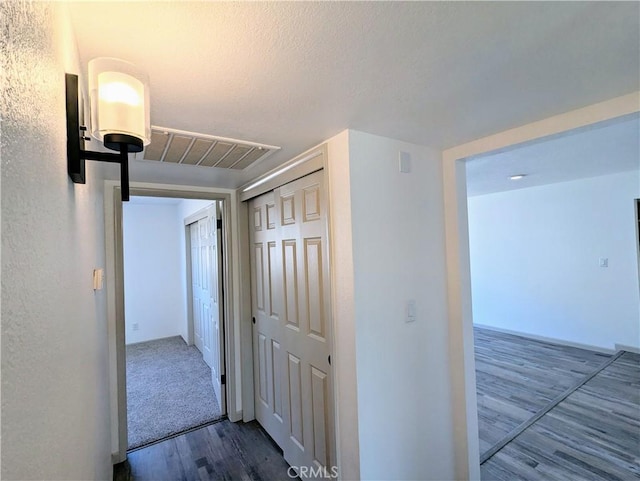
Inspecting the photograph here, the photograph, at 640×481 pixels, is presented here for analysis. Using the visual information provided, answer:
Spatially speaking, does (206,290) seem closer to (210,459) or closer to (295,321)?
(210,459)

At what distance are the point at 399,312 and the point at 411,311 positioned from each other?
0.29 ft

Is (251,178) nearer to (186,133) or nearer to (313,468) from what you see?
(186,133)

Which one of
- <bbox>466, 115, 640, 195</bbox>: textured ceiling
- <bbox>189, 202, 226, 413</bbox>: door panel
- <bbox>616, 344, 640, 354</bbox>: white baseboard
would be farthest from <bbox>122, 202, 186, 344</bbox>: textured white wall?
<bbox>616, 344, 640, 354</bbox>: white baseboard

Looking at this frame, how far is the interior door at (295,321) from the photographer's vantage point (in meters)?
1.88

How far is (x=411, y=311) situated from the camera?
5.87 feet

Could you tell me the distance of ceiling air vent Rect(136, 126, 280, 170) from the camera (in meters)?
1.55

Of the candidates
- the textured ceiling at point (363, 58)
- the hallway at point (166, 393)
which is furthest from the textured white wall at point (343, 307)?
the hallway at point (166, 393)

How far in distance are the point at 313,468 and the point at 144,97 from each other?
2.22 metres

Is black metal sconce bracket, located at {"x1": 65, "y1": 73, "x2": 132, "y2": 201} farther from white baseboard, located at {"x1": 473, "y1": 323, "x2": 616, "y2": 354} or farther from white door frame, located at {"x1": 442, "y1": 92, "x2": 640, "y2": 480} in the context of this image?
white baseboard, located at {"x1": 473, "y1": 323, "x2": 616, "y2": 354}

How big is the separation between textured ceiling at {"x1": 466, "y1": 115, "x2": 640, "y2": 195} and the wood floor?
216cm

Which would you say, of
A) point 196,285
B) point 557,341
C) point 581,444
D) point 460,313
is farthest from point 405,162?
point 557,341

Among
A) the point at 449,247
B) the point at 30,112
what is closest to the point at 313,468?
the point at 449,247

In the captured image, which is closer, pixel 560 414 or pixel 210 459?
pixel 210 459

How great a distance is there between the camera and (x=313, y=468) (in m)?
1.97
